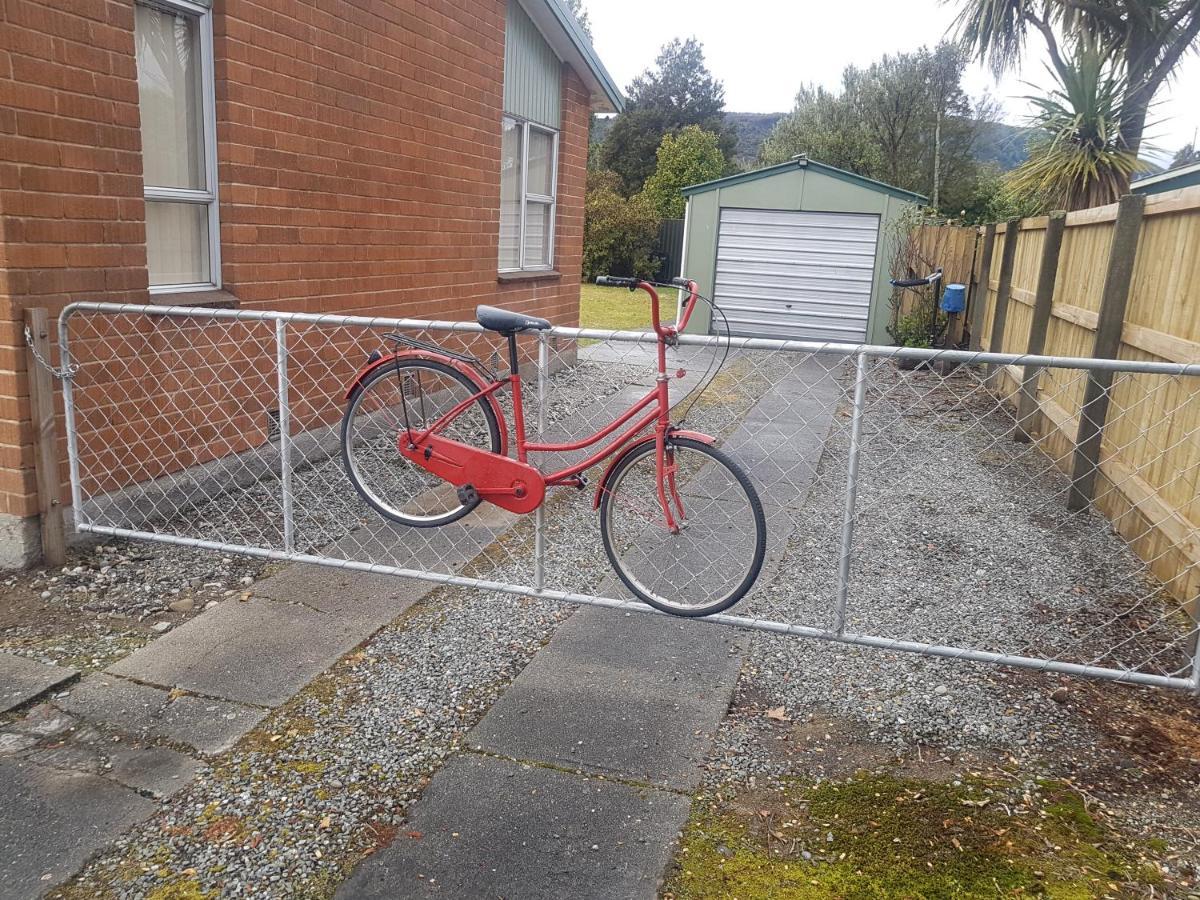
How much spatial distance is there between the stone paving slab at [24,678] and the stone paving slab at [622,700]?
1540mm

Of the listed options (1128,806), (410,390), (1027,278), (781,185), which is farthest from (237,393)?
(781,185)

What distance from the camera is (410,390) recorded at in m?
4.16

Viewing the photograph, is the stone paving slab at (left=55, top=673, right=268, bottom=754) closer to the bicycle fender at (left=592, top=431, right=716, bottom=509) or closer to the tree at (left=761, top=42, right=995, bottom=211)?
the bicycle fender at (left=592, top=431, right=716, bottom=509)

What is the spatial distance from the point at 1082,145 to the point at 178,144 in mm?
11899

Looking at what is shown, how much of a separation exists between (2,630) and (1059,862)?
386 centimetres

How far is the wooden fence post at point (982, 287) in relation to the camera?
11.1m

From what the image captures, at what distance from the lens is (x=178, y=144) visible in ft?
16.7

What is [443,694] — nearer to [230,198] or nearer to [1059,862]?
[1059,862]

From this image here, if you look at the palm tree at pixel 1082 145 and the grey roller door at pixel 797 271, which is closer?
the palm tree at pixel 1082 145

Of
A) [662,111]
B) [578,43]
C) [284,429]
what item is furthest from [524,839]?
[662,111]

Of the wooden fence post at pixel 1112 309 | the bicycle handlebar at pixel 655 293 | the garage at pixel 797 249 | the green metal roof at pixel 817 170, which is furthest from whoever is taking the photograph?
the garage at pixel 797 249

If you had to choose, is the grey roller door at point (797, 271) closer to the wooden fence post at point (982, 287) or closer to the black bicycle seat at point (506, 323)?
the wooden fence post at point (982, 287)

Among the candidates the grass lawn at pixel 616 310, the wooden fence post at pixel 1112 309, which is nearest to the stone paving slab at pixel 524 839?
the wooden fence post at pixel 1112 309

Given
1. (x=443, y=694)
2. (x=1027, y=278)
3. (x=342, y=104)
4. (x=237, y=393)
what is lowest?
(x=443, y=694)
